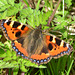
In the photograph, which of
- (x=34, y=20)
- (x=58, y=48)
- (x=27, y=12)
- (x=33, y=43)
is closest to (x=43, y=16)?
(x=34, y=20)

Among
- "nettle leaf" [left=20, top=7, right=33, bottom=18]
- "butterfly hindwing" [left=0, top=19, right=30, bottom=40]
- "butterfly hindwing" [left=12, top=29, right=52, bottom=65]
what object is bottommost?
"butterfly hindwing" [left=12, top=29, right=52, bottom=65]

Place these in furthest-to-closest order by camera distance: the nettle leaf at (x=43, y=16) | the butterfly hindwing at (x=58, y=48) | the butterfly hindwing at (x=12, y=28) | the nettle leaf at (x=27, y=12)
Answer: the nettle leaf at (x=27, y=12) → the nettle leaf at (x=43, y=16) → the butterfly hindwing at (x=12, y=28) → the butterfly hindwing at (x=58, y=48)

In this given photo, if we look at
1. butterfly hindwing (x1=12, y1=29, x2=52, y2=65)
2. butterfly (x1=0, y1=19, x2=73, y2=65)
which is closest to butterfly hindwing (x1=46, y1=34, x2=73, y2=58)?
butterfly (x1=0, y1=19, x2=73, y2=65)

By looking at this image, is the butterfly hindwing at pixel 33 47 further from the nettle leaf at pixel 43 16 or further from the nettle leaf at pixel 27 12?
the nettle leaf at pixel 27 12

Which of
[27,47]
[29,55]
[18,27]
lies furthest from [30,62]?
[18,27]

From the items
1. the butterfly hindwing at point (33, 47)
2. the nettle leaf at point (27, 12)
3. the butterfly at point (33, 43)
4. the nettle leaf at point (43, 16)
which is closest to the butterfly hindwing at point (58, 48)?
the butterfly at point (33, 43)

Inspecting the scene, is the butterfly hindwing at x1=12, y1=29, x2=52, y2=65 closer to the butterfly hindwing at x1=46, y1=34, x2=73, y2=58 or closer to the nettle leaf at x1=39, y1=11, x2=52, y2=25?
the butterfly hindwing at x1=46, y1=34, x2=73, y2=58

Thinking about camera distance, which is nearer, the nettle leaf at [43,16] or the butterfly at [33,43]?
the butterfly at [33,43]

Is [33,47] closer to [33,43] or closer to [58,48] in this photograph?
[33,43]
